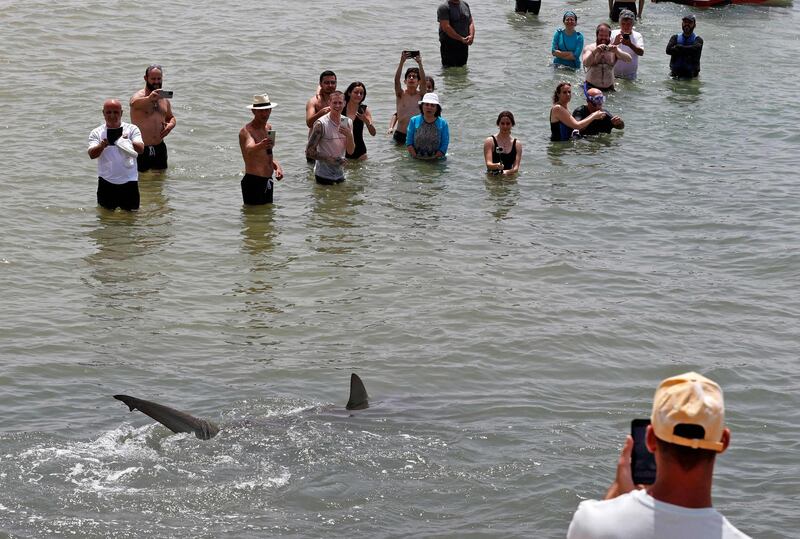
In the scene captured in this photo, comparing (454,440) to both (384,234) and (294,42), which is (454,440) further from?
(294,42)

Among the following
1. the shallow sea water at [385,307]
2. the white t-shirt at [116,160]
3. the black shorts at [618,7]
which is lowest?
the shallow sea water at [385,307]

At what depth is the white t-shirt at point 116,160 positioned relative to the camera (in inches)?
512

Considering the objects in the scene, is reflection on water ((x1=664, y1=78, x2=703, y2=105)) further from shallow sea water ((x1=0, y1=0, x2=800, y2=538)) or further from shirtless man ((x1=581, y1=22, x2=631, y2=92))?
shirtless man ((x1=581, y1=22, x2=631, y2=92))

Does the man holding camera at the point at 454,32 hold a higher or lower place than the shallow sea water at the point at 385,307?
higher

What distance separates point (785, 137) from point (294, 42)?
30.5 ft

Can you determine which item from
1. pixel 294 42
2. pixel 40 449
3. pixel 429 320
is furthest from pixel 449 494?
pixel 294 42

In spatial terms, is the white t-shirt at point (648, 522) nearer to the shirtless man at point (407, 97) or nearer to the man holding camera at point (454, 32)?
the shirtless man at point (407, 97)

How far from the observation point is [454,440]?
822 cm

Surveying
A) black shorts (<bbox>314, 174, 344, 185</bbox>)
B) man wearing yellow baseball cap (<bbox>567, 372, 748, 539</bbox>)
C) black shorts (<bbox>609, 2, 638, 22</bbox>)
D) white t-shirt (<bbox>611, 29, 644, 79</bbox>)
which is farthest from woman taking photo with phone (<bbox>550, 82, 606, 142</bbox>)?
man wearing yellow baseball cap (<bbox>567, 372, 748, 539</bbox>)

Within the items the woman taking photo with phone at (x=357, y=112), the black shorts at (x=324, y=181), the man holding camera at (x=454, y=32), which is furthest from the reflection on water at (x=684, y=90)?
the black shorts at (x=324, y=181)

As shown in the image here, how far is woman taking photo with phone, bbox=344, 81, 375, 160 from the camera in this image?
15120 mm

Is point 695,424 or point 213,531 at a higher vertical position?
point 695,424

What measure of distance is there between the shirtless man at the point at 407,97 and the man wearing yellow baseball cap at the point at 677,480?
12788 mm

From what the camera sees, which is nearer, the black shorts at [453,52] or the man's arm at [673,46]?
the man's arm at [673,46]
